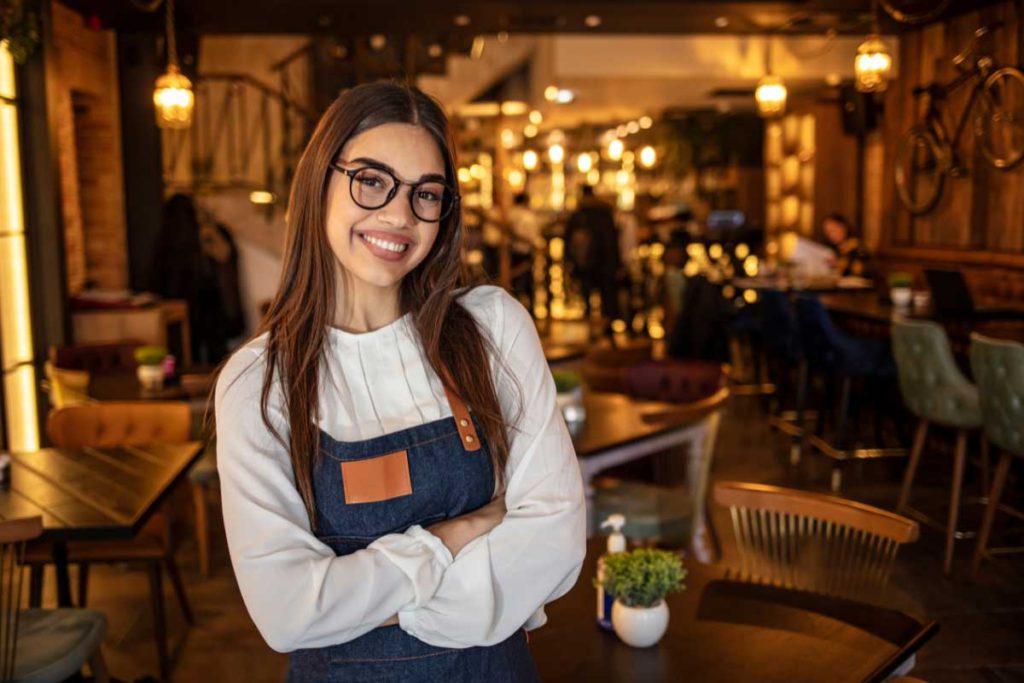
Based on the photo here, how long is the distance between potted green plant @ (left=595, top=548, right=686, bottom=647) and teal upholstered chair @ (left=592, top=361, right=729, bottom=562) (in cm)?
167

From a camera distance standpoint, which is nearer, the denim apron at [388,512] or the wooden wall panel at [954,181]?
the denim apron at [388,512]

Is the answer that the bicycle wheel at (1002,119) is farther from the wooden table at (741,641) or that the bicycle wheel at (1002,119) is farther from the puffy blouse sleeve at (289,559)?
the puffy blouse sleeve at (289,559)

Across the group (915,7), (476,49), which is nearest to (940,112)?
(915,7)

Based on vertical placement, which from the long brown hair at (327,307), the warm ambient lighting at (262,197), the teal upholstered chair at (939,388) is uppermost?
the warm ambient lighting at (262,197)

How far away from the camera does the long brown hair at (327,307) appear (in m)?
1.52

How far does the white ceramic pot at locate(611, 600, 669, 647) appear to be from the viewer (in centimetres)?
194

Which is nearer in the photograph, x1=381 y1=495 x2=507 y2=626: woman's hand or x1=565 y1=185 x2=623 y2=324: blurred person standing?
x1=381 y1=495 x2=507 y2=626: woman's hand

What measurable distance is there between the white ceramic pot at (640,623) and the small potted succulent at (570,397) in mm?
1909

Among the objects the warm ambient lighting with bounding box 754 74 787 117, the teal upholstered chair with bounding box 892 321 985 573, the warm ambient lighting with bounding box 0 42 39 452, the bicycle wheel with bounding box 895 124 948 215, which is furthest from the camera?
the warm ambient lighting with bounding box 754 74 787 117

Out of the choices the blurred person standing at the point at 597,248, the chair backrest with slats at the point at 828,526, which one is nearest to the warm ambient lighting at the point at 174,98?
the chair backrest with slats at the point at 828,526

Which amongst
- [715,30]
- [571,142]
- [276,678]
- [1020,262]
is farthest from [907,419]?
[571,142]

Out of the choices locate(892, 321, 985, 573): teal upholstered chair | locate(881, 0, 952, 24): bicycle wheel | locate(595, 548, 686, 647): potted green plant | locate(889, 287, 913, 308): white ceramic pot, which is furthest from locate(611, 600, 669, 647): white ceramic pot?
locate(881, 0, 952, 24): bicycle wheel

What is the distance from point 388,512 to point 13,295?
17.4 feet

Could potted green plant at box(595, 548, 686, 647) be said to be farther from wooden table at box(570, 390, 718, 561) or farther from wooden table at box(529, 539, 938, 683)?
wooden table at box(570, 390, 718, 561)
